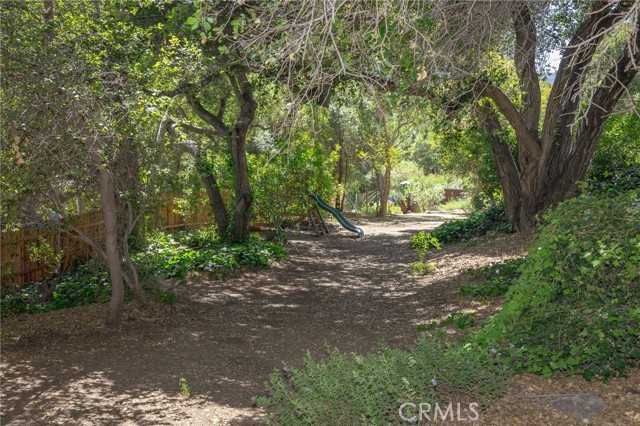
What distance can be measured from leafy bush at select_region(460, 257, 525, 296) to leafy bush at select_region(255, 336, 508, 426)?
14.4 ft

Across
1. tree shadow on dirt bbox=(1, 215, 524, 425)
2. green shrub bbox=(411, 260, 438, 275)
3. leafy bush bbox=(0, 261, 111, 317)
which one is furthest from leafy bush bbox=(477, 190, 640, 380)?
green shrub bbox=(411, 260, 438, 275)

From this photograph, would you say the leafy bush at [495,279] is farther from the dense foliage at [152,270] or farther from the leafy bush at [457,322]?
the dense foliage at [152,270]

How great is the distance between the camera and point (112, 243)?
8.26 metres

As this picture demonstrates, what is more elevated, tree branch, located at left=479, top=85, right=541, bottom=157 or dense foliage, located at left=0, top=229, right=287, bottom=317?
tree branch, located at left=479, top=85, right=541, bottom=157

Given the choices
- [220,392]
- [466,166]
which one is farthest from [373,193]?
[220,392]

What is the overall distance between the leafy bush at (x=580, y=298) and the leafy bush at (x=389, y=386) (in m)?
0.45

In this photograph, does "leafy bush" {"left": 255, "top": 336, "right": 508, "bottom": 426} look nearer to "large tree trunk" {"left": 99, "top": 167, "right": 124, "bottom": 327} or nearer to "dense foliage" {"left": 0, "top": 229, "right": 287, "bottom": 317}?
"large tree trunk" {"left": 99, "top": 167, "right": 124, "bottom": 327}

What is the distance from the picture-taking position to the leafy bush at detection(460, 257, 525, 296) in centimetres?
922

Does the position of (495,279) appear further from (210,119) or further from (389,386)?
(210,119)

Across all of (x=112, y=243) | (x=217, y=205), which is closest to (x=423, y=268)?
(x=217, y=205)

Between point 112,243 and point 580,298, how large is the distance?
5.67 m

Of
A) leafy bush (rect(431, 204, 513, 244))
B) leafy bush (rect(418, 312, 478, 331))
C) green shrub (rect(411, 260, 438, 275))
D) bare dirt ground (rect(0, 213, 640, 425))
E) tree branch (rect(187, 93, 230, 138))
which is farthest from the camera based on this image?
leafy bush (rect(431, 204, 513, 244))

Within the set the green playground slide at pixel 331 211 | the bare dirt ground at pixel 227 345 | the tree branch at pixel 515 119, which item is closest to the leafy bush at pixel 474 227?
the bare dirt ground at pixel 227 345

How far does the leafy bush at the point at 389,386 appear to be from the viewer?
422 centimetres
